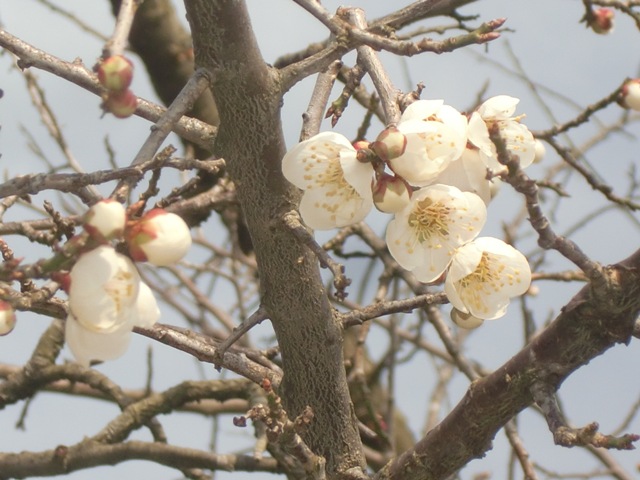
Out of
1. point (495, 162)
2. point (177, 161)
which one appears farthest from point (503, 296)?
point (177, 161)

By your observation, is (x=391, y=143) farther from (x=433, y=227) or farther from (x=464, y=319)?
(x=464, y=319)

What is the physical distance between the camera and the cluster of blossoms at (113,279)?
120cm

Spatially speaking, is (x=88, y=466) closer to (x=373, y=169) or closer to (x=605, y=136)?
(x=373, y=169)

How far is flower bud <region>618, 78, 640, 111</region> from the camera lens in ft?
8.39

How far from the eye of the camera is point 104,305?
124cm

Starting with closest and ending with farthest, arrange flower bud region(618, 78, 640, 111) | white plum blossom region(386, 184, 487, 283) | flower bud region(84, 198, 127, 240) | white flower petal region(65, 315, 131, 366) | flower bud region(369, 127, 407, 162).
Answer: flower bud region(84, 198, 127, 240) → white flower petal region(65, 315, 131, 366) → flower bud region(369, 127, 407, 162) → white plum blossom region(386, 184, 487, 283) → flower bud region(618, 78, 640, 111)

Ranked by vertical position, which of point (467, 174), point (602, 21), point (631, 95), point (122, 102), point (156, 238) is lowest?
point (156, 238)

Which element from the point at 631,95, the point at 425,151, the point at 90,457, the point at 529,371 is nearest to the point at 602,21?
the point at 631,95

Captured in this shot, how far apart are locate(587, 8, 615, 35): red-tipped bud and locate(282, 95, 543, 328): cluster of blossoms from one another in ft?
4.31

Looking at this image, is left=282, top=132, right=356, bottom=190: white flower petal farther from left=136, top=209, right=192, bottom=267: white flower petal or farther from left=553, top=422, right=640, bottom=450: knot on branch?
left=553, top=422, right=640, bottom=450: knot on branch

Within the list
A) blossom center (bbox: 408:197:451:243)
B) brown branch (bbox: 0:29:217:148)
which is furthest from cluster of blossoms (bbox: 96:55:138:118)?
blossom center (bbox: 408:197:451:243)

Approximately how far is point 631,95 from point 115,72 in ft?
5.82

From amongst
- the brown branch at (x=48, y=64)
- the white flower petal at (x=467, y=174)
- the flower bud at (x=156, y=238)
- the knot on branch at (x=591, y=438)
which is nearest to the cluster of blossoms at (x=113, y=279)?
the flower bud at (x=156, y=238)

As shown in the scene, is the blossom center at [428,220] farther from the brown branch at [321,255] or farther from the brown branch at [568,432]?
the brown branch at [568,432]
